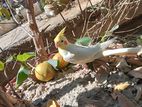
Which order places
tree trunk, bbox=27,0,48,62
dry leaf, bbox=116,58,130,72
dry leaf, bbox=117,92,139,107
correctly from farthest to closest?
tree trunk, bbox=27,0,48,62
dry leaf, bbox=116,58,130,72
dry leaf, bbox=117,92,139,107

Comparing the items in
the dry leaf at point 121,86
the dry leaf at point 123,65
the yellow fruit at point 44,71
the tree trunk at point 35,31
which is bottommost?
the dry leaf at point 121,86

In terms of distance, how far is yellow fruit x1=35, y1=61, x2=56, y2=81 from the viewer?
3.35 ft

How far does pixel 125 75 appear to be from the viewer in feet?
3.19

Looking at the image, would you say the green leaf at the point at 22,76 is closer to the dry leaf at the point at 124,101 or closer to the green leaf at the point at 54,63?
the green leaf at the point at 54,63

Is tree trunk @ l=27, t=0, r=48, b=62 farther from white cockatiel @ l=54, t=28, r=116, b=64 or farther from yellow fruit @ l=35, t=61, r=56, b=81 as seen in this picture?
white cockatiel @ l=54, t=28, r=116, b=64

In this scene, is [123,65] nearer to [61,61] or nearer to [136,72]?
[136,72]

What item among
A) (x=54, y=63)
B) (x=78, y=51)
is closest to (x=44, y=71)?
(x=54, y=63)

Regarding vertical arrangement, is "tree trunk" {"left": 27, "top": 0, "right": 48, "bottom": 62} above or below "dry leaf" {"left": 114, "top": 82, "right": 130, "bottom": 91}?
above

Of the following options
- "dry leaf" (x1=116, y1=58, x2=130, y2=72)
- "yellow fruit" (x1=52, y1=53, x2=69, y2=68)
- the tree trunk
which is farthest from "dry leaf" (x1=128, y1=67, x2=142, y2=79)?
the tree trunk

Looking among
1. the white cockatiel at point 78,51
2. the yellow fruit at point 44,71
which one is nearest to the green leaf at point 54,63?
the yellow fruit at point 44,71

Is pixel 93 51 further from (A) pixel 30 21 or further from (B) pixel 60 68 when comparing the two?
(A) pixel 30 21

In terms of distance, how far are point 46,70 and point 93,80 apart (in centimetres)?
13

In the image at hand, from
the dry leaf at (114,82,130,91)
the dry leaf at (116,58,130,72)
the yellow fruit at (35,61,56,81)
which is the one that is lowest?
the dry leaf at (114,82,130,91)

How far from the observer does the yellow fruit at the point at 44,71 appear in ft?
3.35
